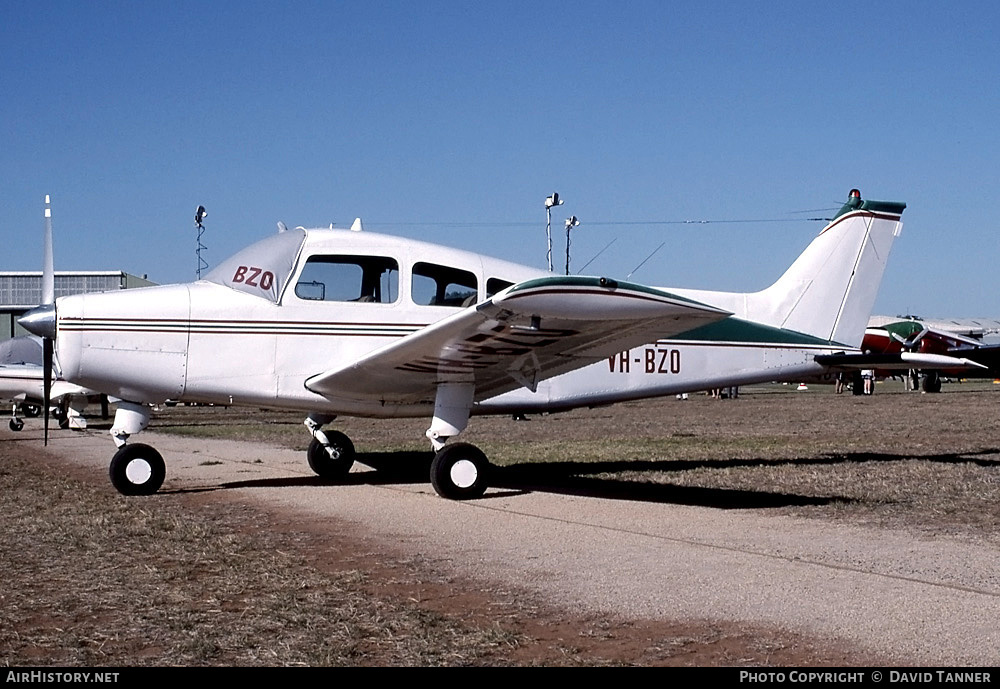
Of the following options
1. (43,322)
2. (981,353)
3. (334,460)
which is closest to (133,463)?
(43,322)

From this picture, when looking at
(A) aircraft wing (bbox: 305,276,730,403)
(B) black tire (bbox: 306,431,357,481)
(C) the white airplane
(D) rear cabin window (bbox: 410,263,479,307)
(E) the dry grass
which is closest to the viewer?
(A) aircraft wing (bbox: 305,276,730,403)

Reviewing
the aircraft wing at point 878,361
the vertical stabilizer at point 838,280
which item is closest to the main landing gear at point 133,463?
the vertical stabilizer at point 838,280

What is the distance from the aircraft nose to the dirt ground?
1.59 metres

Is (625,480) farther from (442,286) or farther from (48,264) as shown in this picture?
(48,264)

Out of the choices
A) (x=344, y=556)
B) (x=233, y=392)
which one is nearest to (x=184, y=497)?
(x=233, y=392)

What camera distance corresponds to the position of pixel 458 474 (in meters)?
9.42

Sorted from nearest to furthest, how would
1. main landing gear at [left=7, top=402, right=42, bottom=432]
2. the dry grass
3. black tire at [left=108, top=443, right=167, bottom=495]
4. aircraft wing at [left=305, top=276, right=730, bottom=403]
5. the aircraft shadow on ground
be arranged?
aircraft wing at [left=305, top=276, right=730, bottom=403]
the dry grass
the aircraft shadow on ground
black tire at [left=108, top=443, right=167, bottom=495]
main landing gear at [left=7, top=402, right=42, bottom=432]

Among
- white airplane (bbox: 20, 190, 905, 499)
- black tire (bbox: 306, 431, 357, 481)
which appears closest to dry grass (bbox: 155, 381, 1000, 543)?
black tire (bbox: 306, 431, 357, 481)

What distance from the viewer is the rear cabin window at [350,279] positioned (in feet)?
32.6

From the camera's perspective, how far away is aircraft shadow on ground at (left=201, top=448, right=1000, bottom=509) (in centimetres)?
928

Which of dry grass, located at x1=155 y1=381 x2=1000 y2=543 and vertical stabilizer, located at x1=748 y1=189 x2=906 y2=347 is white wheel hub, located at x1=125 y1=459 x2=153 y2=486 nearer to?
dry grass, located at x1=155 y1=381 x2=1000 y2=543
